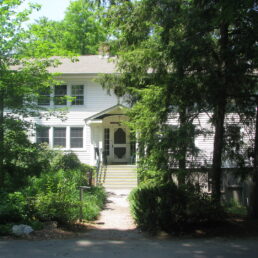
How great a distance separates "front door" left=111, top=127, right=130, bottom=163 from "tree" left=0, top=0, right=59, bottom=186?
32.9 feet

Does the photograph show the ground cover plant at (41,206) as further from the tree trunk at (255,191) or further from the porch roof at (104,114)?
the porch roof at (104,114)

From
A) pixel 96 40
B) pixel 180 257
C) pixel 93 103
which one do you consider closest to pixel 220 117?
pixel 180 257

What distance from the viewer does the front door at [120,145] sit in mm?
20266

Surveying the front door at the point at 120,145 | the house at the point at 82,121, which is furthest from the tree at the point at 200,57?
the front door at the point at 120,145

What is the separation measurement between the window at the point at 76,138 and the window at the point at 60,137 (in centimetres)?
45

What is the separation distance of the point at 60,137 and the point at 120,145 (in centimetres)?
378

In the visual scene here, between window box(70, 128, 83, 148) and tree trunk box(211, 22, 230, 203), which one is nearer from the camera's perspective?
tree trunk box(211, 22, 230, 203)

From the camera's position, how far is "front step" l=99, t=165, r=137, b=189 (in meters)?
16.3

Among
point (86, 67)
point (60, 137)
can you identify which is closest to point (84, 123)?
point (60, 137)

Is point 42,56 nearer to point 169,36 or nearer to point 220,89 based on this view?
point 169,36

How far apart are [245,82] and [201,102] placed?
1293mm

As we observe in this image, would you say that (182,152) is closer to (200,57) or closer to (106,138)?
(200,57)

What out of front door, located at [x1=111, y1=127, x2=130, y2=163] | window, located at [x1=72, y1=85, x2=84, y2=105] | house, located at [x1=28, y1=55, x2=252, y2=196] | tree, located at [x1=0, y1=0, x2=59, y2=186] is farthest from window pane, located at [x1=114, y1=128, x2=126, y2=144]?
tree, located at [x1=0, y1=0, x2=59, y2=186]

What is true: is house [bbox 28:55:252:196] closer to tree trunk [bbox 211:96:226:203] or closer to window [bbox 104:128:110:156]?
window [bbox 104:128:110:156]
